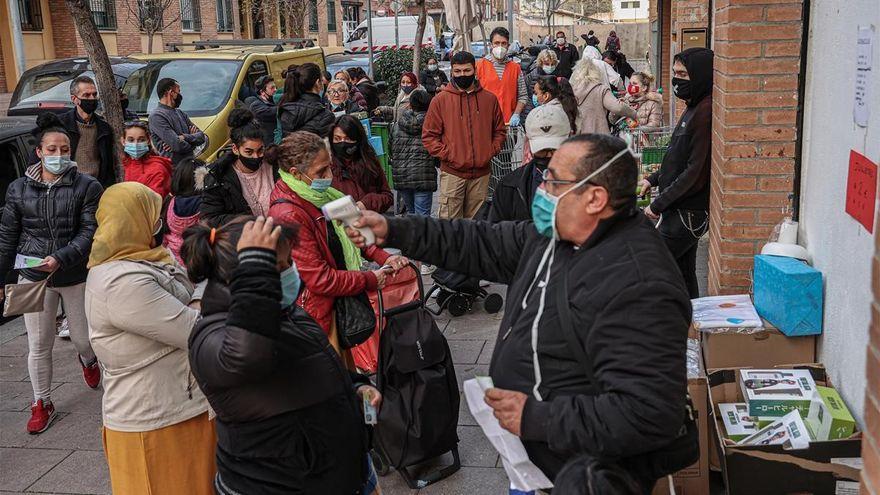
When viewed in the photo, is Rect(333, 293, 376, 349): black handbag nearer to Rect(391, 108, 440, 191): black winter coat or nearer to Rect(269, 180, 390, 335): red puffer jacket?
Rect(269, 180, 390, 335): red puffer jacket

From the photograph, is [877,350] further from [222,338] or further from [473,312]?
[473,312]

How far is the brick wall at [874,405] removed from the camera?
2.05 metres

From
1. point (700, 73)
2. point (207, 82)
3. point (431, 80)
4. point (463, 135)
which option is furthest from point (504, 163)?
point (431, 80)

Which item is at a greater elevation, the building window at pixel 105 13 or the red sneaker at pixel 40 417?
the building window at pixel 105 13

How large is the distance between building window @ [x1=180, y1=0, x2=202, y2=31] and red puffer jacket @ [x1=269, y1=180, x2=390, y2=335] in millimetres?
33462

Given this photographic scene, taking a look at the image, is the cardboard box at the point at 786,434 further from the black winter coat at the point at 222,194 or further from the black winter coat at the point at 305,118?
the black winter coat at the point at 305,118

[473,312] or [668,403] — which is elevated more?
[668,403]

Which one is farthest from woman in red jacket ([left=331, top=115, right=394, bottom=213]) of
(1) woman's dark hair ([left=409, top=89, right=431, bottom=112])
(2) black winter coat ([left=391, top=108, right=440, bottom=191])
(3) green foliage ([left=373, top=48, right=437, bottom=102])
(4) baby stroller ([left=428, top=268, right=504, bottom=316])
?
(3) green foliage ([left=373, top=48, right=437, bottom=102])

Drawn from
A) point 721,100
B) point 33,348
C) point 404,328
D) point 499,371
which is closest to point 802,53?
point 721,100

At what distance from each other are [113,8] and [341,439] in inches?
1256

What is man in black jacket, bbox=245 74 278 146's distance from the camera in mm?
10820

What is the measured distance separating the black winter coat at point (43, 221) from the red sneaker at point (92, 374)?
806 mm

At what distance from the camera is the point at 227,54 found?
43.4ft

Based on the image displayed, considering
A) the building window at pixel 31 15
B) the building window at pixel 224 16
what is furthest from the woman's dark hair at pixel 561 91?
the building window at pixel 224 16
